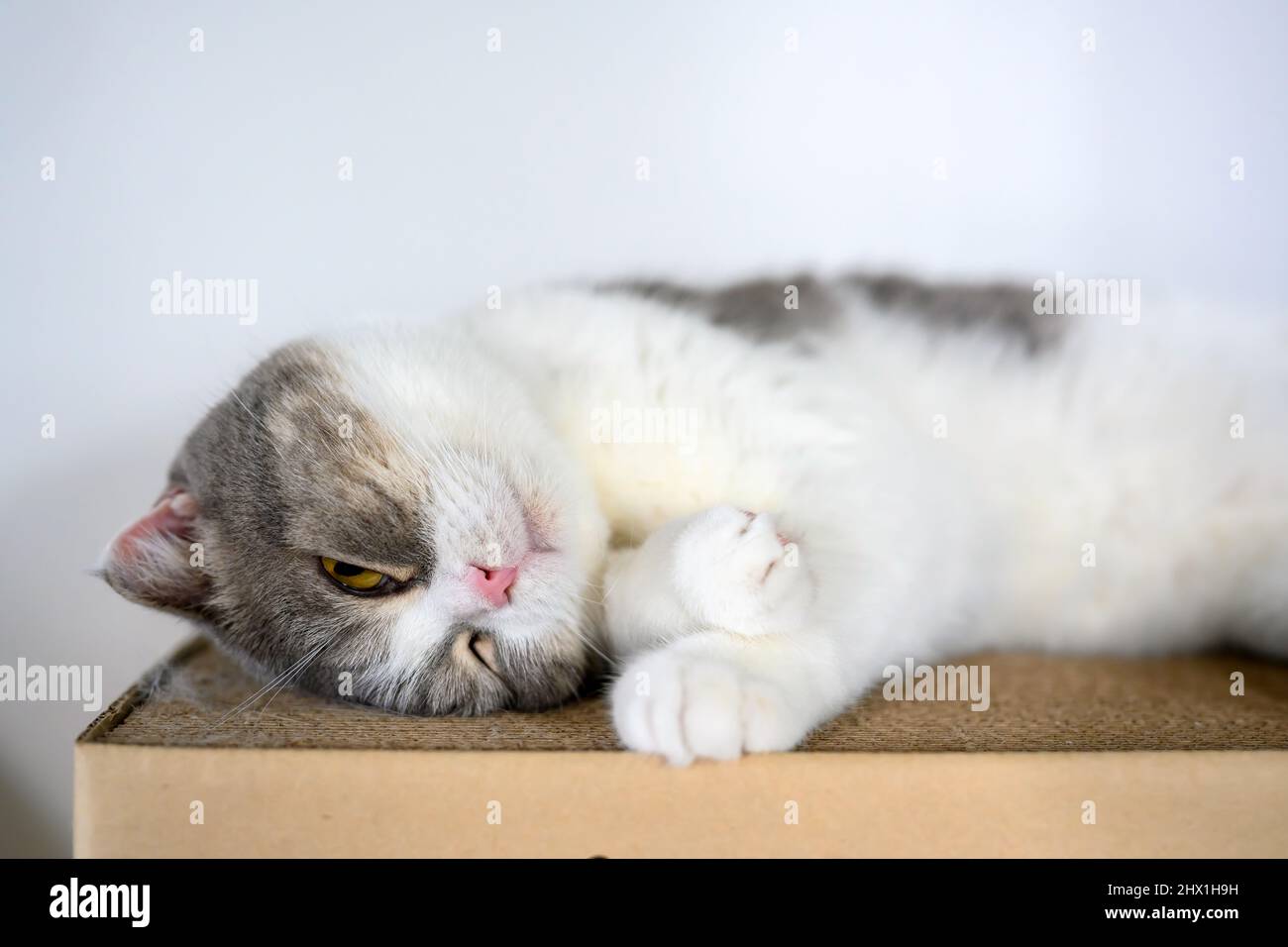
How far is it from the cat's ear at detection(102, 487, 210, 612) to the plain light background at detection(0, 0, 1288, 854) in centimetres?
84

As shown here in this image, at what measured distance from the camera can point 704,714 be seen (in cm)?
125

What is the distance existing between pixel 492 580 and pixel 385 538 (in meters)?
0.17

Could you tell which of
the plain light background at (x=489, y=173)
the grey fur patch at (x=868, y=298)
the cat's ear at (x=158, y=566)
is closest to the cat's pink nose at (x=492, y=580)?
the cat's ear at (x=158, y=566)

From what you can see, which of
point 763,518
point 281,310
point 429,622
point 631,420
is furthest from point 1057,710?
point 281,310

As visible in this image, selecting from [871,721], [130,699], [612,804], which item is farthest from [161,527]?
A: [871,721]

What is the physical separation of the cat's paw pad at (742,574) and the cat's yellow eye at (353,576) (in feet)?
1.57

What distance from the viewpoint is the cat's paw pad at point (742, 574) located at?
1377 millimetres

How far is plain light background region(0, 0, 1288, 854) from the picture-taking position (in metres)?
2.51

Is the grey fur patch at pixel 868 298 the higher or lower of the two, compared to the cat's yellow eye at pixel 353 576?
higher

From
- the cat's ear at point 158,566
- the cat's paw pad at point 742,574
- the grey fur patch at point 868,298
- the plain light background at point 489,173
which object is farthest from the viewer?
the plain light background at point 489,173

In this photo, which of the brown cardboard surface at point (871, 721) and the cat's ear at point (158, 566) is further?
the cat's ear at point (158, 566)

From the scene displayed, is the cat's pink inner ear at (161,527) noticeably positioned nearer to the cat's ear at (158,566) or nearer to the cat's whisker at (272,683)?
the cat's ear at (158,566)

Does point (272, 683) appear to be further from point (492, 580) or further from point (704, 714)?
point (704, 714)

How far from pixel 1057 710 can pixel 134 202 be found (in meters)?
2.53
